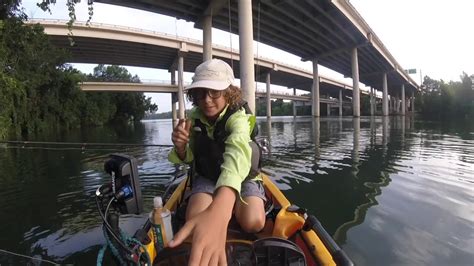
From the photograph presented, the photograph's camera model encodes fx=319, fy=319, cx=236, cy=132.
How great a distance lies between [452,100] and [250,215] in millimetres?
73488

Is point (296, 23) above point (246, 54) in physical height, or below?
above

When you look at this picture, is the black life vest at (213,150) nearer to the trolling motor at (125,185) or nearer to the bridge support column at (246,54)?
the trolling motor at (125,185)

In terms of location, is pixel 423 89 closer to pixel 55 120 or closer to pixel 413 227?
pixel 55 120

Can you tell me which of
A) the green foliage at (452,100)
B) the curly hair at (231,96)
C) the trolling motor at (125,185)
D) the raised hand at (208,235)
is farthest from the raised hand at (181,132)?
the green foliage at (452,100)

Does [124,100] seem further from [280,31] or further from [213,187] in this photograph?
[213,187]

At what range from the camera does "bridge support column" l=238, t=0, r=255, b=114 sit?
69.2 feet

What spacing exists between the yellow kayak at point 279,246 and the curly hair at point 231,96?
1.03 m

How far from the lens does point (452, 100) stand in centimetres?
6241

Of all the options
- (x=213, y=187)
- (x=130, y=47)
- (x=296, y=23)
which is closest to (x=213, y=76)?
(x=213, y=187)

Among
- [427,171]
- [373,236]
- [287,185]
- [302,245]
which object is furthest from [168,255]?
[427,171]

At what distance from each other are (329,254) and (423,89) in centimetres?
10091

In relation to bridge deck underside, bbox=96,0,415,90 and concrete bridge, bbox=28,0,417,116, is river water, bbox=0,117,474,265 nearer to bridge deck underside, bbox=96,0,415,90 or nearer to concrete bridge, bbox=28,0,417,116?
concrete bridge, bbox=28,0,417,116

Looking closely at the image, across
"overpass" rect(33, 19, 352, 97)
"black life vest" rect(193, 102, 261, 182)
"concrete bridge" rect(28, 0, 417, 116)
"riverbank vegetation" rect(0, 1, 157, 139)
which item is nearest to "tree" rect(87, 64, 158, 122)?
"riverbank vegetation" rect(0, 1, 157, 139)

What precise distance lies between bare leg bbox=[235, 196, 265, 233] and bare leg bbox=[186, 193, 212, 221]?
0.89 feet
